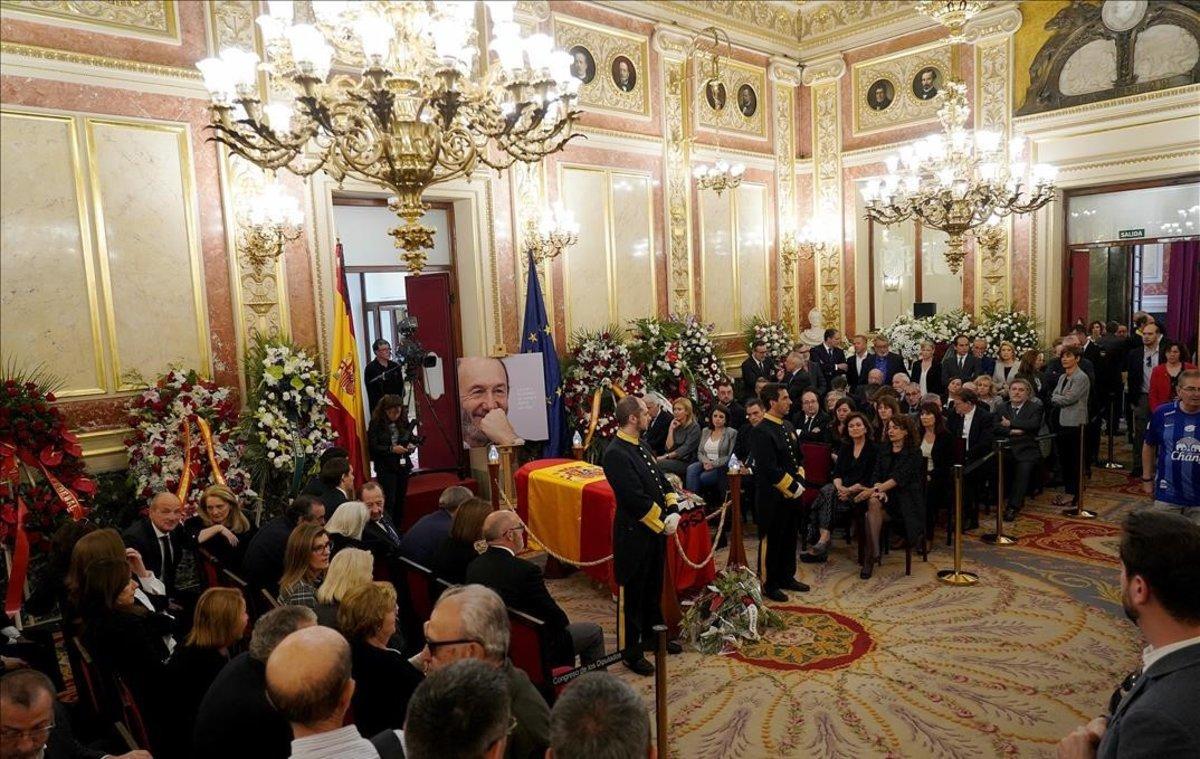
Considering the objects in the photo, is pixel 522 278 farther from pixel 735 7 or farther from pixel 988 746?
pixel 988 746

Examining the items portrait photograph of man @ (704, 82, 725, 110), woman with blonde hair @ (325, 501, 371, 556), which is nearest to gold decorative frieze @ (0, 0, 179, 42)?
woman with blonde hair @ (325, 501, 371, 556)

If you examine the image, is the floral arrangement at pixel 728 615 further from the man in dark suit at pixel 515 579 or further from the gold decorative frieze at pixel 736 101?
the gold decorative frieze at pixel 736 101

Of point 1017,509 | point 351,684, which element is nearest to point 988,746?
point 351,684

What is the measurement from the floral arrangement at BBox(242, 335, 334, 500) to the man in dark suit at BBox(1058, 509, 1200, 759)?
20.7 feet

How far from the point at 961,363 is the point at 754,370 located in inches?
103

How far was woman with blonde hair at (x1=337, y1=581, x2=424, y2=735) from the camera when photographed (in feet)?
9.91

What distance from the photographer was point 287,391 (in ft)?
23.7

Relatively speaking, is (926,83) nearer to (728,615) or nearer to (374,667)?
(728,615)

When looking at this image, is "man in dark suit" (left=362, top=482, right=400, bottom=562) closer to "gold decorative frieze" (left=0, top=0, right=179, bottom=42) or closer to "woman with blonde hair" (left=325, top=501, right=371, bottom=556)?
"woman with blonde hair" (left=325, top=501, right=371, bottom=556)

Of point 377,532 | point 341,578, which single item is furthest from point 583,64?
point 341,578

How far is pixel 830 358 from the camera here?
11.5 m

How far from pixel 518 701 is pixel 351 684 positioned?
58 centimetres

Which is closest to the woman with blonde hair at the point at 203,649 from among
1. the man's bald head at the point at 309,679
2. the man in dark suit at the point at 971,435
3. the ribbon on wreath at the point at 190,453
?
the man's bald head at the point at 309,679

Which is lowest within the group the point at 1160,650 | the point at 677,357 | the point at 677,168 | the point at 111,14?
the point at 1160,650
